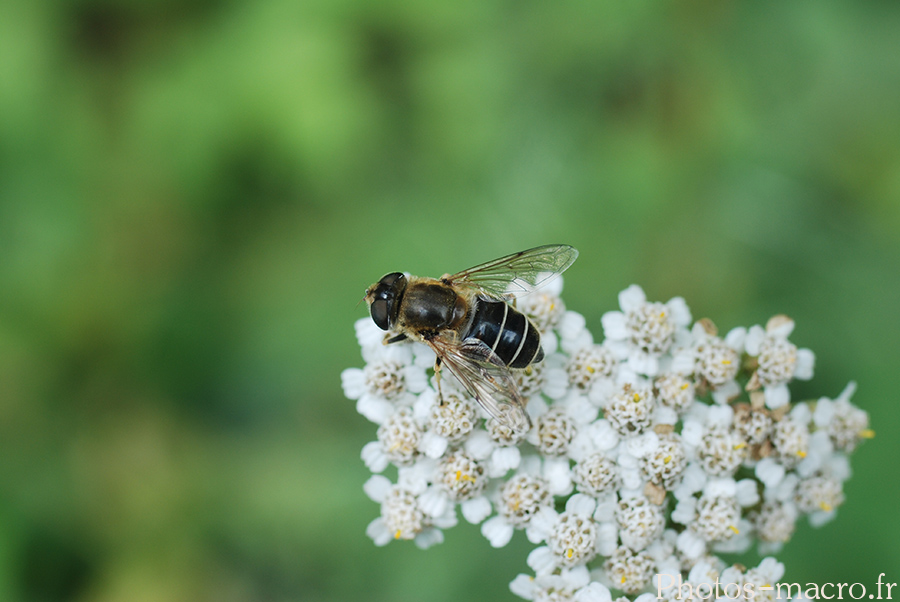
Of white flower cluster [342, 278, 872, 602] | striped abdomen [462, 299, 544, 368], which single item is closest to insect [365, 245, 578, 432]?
striped abdomen [462, 299, 544, 368]

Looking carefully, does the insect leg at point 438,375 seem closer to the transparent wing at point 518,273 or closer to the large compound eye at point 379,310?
the large compound eye at point 379,310

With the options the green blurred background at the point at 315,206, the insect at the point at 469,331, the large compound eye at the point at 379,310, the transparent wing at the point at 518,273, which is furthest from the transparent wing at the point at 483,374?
the green blurred background at the point at 315,206

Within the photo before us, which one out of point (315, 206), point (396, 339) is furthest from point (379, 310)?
point (315, 206)

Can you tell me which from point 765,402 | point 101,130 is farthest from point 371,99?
point 765,402

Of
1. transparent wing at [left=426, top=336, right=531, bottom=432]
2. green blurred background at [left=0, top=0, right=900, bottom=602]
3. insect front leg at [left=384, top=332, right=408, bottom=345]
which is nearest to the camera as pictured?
transparent wing at [left=426, top=336, right=531, bottom=432]

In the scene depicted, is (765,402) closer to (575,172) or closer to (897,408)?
(897,408)

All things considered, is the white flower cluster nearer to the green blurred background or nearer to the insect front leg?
the insect front leg
